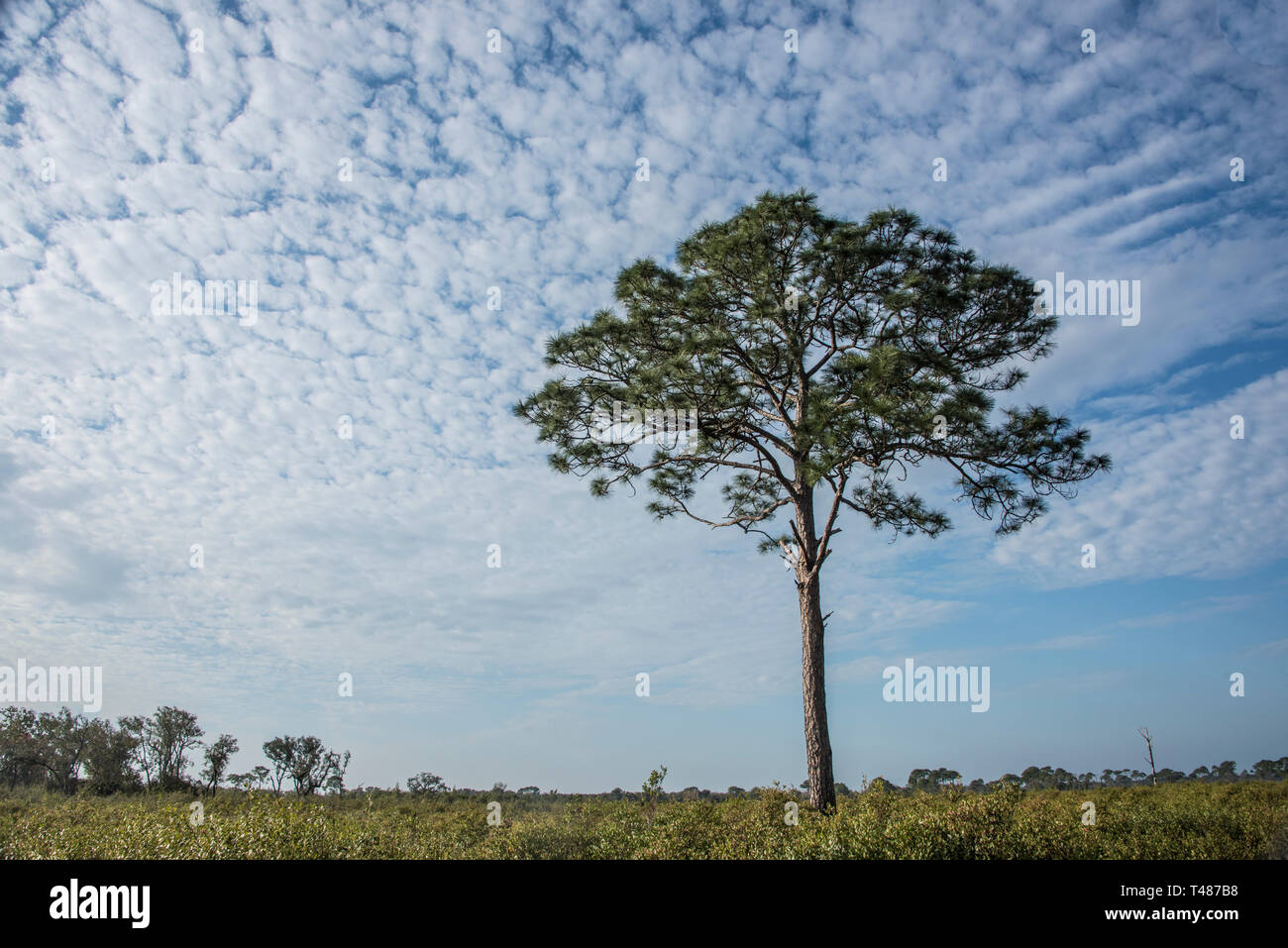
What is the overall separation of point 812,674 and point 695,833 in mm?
3146

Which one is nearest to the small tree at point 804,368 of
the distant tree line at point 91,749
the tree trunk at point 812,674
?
the tree trunk at point 812,674

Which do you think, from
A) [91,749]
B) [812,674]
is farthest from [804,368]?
[91,749]

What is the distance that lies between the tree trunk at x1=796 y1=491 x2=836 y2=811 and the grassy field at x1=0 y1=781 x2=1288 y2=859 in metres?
0.38

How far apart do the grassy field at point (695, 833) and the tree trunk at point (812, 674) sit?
0.38 m

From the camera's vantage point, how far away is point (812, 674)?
1061 cm

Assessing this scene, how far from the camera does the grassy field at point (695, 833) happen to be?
267 inches

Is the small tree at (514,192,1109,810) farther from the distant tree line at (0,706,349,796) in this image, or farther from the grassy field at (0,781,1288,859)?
the distant tree line at (0,706,349,796)

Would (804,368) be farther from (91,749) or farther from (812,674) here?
(91,749)
